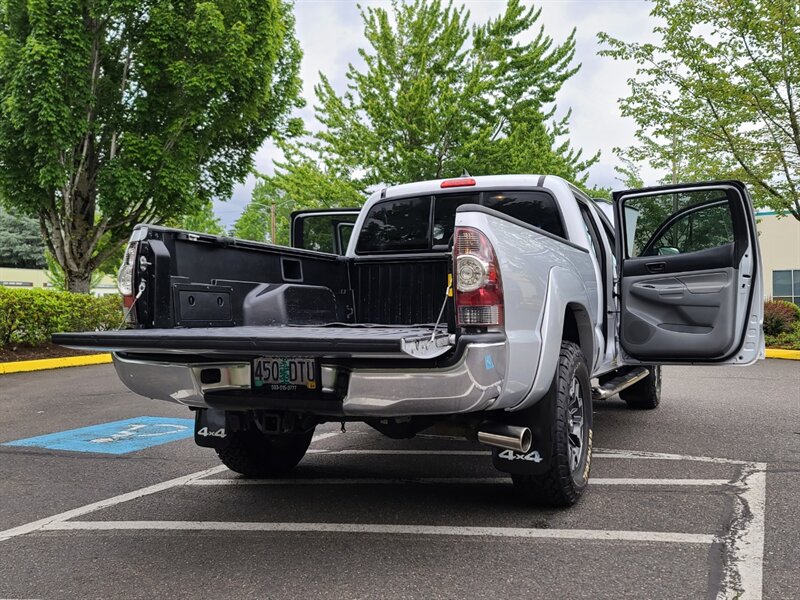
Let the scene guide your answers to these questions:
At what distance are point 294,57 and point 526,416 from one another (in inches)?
588

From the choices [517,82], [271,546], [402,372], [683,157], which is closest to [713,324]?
[402,372]

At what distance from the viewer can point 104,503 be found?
4105 mm

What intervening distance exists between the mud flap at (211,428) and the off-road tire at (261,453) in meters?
0.20

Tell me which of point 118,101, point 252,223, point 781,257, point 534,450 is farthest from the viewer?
point 252,223

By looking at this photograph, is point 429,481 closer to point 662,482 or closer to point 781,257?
point 662,482

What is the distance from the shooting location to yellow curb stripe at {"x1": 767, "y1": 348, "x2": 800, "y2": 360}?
13.4m

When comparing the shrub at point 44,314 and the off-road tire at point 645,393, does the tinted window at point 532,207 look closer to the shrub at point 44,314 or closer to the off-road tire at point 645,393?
the off-road tire at point 645,393

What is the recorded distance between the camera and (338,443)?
5852 millimetres

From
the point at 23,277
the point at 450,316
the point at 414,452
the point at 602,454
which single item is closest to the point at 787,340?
the point at 602,454

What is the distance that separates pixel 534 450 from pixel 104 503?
8.52 feet

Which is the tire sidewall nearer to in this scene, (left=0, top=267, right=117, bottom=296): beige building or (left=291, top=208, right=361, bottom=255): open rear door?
(left=291, top=208, right=361, bottom=255): open rear door

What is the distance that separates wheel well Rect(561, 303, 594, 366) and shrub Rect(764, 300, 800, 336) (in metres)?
13.1

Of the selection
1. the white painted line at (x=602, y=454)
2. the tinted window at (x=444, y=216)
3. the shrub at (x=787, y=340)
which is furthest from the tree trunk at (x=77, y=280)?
the shrub at (x=787, y=340)

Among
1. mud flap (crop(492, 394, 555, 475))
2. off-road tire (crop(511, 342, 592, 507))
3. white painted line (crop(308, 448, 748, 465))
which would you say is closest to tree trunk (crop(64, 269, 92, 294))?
white painted line (crop(308, 448, 748, 465))
